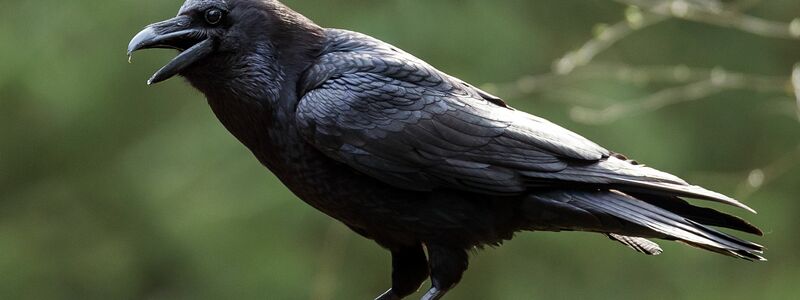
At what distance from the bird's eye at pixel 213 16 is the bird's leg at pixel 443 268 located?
0.62 metres

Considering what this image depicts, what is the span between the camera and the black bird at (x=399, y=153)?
87.8 inches

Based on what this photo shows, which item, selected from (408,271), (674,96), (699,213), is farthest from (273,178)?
(699,213)

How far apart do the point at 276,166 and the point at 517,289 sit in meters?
2.67

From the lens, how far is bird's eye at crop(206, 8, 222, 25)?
2268mm

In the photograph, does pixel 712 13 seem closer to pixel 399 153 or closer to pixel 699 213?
pixel 699 213

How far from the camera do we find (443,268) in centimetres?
229

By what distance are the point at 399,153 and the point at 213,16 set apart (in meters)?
0.46

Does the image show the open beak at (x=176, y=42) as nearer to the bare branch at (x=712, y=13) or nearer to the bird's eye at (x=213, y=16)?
the bird's eye at (x=213, y=16)

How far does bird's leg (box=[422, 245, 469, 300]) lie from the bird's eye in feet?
2.04

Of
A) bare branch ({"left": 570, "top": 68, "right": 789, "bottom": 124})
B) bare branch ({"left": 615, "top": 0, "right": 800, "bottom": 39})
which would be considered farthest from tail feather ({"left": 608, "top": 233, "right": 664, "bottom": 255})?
bare branch ({"left": 570, "top": 68, "right": 789, "bottom": 124})

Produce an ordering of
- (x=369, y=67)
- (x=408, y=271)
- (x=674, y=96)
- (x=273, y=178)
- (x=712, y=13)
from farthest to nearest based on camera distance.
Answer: (x=273, y=178) → (x=674, y=96) → (x=712, y=13) → (x=408, y=271) → (x=369, y=67)

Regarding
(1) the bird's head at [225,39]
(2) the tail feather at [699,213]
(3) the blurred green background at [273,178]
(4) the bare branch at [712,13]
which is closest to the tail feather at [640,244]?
(2) the tail feather at [699,213]

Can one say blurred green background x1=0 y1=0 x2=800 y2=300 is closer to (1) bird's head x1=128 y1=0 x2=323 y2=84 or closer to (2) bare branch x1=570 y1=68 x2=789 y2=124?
(2) bare branch x1=570 y1=68 x2=789 y2=124

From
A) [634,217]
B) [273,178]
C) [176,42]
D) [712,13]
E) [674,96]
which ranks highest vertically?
[712,13]
